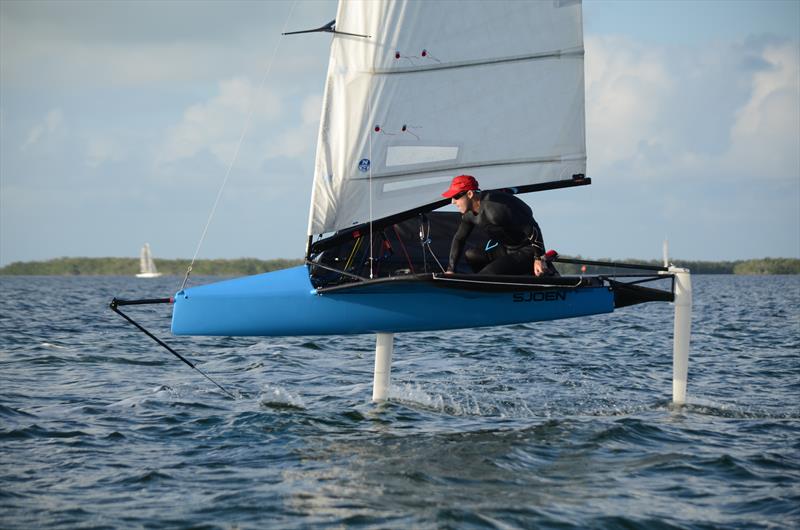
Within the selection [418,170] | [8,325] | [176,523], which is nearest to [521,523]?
[176,523]

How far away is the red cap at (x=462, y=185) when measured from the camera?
977 centimetres

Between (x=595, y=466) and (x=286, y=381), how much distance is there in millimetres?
6162

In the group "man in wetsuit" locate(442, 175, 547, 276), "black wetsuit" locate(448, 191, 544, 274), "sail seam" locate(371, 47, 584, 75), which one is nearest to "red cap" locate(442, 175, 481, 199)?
"man in wetsuit" locate(442, 175, 547, 276)

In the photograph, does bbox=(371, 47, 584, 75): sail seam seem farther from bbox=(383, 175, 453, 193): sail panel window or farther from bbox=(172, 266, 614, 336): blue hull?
bbox=(172, 266, 614, 336): blue hull

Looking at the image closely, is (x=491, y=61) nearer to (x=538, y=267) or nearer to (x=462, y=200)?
(x=462, y=200)

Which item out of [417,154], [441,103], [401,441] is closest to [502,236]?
[417,154]

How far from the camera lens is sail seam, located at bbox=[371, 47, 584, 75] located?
33.5 feet

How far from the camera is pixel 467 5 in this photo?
10.4m

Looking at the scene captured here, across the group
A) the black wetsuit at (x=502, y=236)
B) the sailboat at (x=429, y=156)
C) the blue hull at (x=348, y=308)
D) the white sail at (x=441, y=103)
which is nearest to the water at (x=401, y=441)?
the blue hull at (x=348, y=308)

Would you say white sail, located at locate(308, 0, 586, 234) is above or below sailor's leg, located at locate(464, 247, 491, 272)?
above

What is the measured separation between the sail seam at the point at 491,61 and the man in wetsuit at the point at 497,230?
50.8 inches

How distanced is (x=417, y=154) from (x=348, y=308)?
1.89 m

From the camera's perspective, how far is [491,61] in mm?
10562

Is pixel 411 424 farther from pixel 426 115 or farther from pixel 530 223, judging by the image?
pixel 426 115
